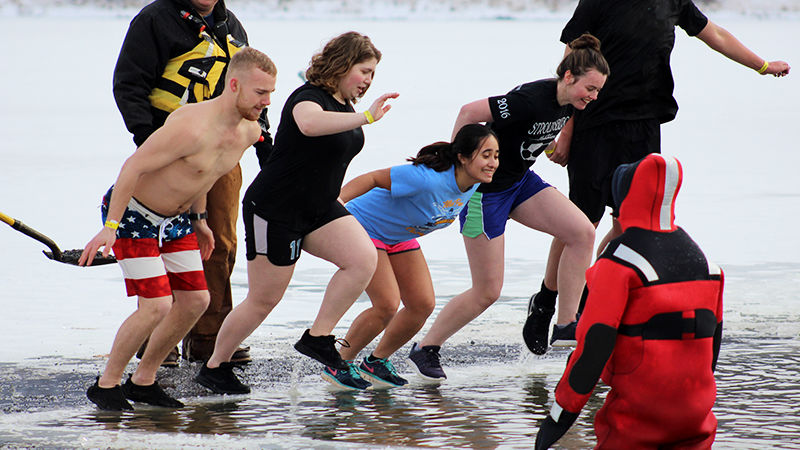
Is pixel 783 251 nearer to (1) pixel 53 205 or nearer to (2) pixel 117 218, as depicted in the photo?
(2) pixel 117 218

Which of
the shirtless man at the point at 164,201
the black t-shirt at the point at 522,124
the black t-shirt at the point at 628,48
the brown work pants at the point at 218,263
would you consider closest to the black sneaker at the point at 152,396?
the shirtless man at the point at 164,201

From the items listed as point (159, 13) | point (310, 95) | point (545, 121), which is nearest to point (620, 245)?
point (310, 95)

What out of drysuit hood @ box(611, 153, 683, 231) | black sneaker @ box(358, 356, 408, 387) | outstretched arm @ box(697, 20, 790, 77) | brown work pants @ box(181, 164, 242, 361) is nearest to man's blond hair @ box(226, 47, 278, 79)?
brown work pants @ box(181, 164, 242, 361)

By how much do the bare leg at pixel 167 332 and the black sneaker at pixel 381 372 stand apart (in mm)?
999

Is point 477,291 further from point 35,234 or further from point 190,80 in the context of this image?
point 35,234

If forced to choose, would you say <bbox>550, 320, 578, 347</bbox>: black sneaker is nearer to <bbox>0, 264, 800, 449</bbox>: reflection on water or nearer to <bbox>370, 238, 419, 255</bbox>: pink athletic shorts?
<bbox>0, 264, 800, 449</bbox>: reflection on water

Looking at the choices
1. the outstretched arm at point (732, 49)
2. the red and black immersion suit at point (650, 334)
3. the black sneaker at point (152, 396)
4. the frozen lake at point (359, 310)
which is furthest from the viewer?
the outstretched arm at point (732, 49)

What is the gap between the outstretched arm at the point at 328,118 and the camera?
493 centimetres

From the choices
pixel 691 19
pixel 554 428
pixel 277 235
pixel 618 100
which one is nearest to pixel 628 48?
pixel 618 100

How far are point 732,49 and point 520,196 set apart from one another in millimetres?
1769

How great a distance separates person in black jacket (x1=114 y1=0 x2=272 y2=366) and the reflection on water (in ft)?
1.50

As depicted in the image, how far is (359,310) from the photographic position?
294 inches

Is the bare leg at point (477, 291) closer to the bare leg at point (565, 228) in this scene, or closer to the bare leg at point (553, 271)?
the bare leg at point (565, 228)

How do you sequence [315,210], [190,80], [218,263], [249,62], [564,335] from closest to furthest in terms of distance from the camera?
[249,62] < [315,210] < [190,80] < [218,263] < [564,335]
